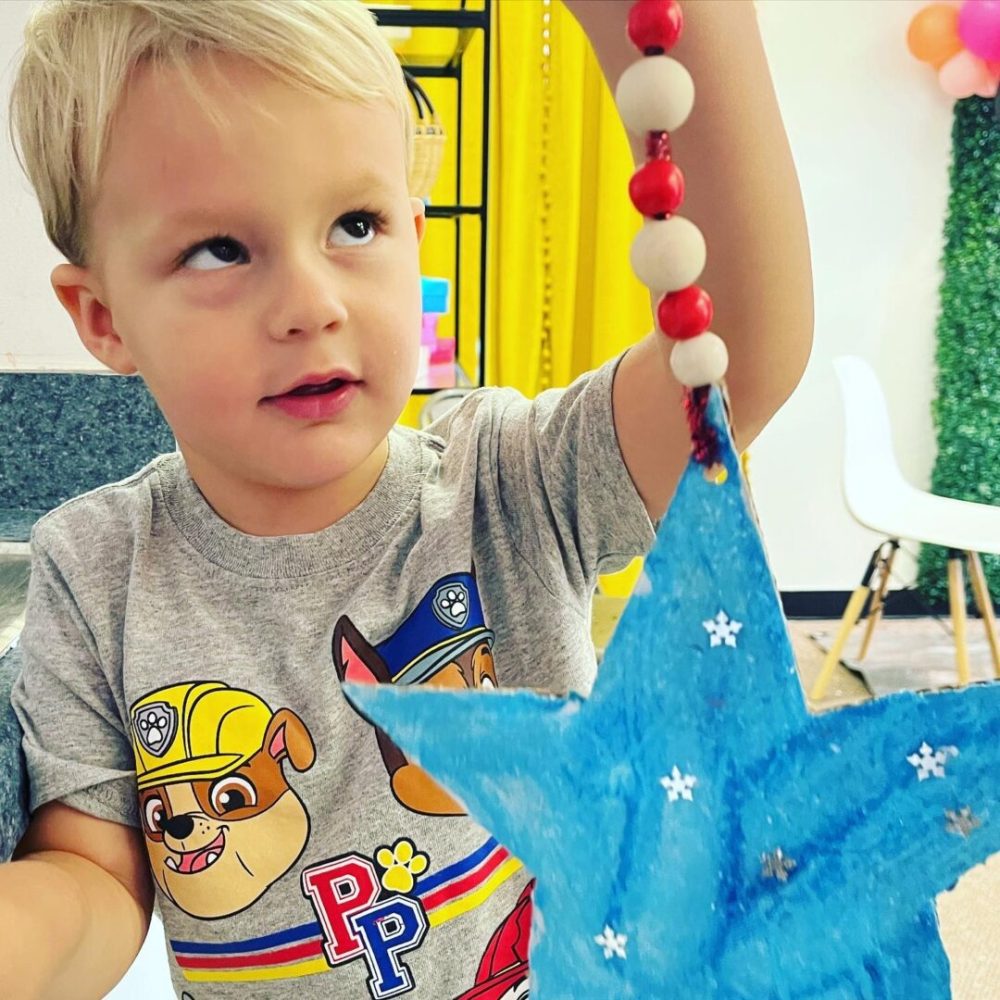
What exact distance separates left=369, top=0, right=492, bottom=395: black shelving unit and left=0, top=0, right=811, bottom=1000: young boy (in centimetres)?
108

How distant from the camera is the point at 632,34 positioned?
0.28m

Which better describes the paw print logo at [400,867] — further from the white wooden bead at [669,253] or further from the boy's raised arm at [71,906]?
the white wooden bead at [669,253]

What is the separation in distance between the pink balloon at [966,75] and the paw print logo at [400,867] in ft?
9.71

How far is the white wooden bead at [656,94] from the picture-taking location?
0.27m

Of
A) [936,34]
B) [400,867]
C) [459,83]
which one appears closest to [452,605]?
[400,867]

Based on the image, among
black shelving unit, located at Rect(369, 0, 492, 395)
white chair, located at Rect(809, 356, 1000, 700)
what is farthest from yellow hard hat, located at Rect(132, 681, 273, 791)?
white chair, located at Rect(809, 356, 1000, 700)

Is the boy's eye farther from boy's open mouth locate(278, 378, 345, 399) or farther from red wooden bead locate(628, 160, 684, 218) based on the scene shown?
red wooden bead locate(628, 160, 684, 218)

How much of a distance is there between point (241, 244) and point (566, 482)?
0.70 ft

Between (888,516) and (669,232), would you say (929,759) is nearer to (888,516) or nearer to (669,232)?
(669,232)

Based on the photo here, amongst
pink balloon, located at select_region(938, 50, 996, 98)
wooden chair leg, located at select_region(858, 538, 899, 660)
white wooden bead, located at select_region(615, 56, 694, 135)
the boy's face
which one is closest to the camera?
white wooden bead, located at select_region(615, 56, 694, 135)

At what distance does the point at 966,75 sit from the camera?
272 centimetres

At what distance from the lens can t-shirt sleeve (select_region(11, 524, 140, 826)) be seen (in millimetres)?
555

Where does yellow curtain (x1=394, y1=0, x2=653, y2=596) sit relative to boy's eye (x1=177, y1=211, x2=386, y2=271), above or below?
below

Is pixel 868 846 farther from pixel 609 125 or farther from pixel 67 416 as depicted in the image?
pixel 609 125
